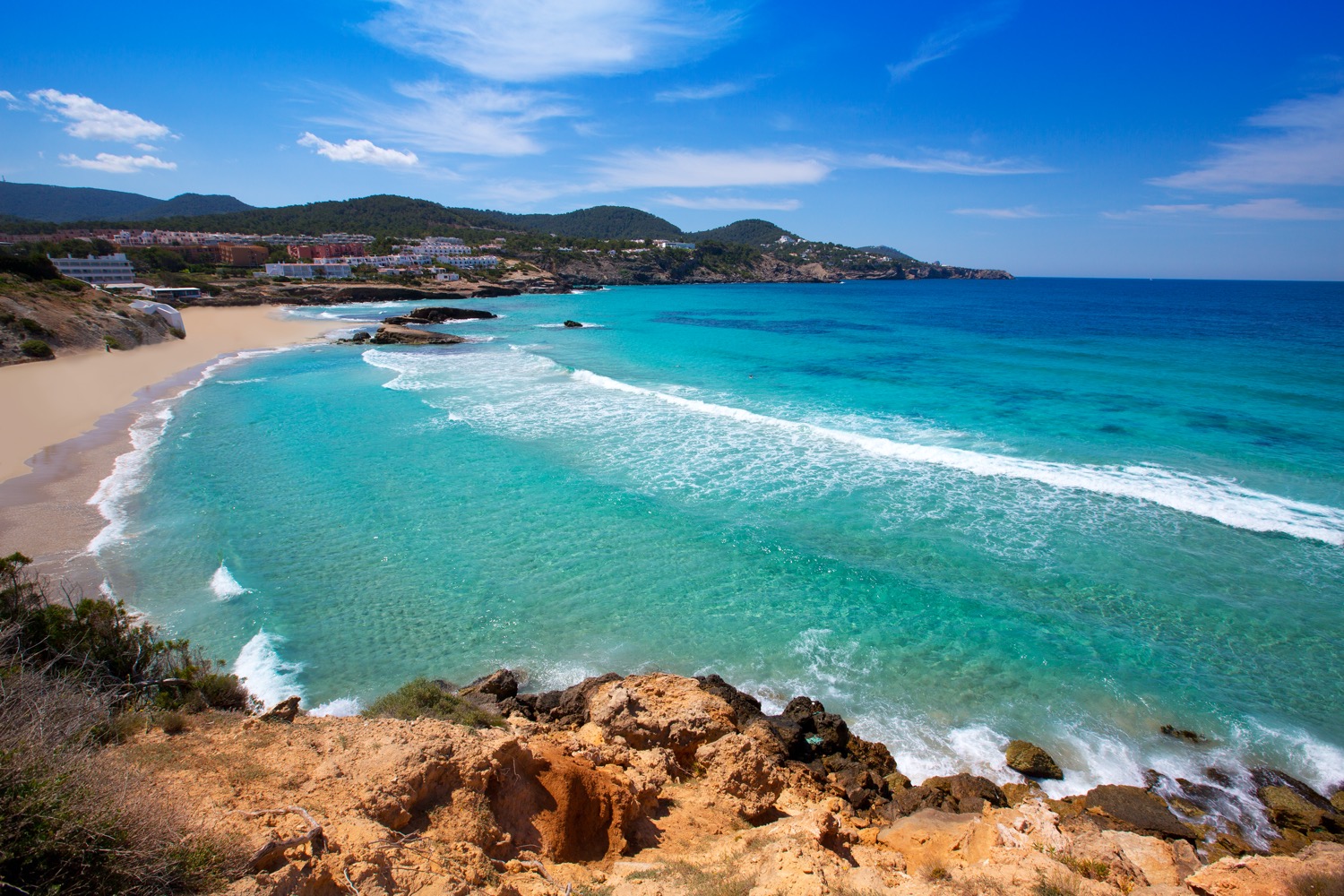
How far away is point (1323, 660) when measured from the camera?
1011cm

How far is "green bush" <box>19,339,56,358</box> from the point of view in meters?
31.1

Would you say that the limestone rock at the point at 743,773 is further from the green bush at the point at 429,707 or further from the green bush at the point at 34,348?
the green bush at the point at 34,348

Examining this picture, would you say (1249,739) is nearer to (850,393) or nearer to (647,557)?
(647,557)

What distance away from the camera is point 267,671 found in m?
9.55

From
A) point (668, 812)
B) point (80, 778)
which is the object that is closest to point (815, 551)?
point (668, 812)

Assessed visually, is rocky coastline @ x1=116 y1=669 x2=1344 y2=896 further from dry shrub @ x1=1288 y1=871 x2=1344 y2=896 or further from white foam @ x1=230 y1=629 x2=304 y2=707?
white foam @ x1=230 y1=629 x2=304 y2=707

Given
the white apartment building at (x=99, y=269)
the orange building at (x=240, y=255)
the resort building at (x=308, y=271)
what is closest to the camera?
the white apartment building at (x=99, y=269)

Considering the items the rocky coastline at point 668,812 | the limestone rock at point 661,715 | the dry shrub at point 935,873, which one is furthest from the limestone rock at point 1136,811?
the limestone rock at point 661,715

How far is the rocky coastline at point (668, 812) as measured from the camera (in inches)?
186

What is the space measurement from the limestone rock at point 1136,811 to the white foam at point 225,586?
13.3 meters

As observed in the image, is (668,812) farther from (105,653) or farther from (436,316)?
(436,316)

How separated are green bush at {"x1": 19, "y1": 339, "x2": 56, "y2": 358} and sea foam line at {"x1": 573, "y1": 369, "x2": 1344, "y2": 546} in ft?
117

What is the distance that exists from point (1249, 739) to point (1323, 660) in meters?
3.00

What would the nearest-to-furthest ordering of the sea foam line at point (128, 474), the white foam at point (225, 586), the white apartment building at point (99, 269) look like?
the white foam at point (225, 586)
the sea foam line at point (128, 474)
the white apartment building at point (99, 269)
